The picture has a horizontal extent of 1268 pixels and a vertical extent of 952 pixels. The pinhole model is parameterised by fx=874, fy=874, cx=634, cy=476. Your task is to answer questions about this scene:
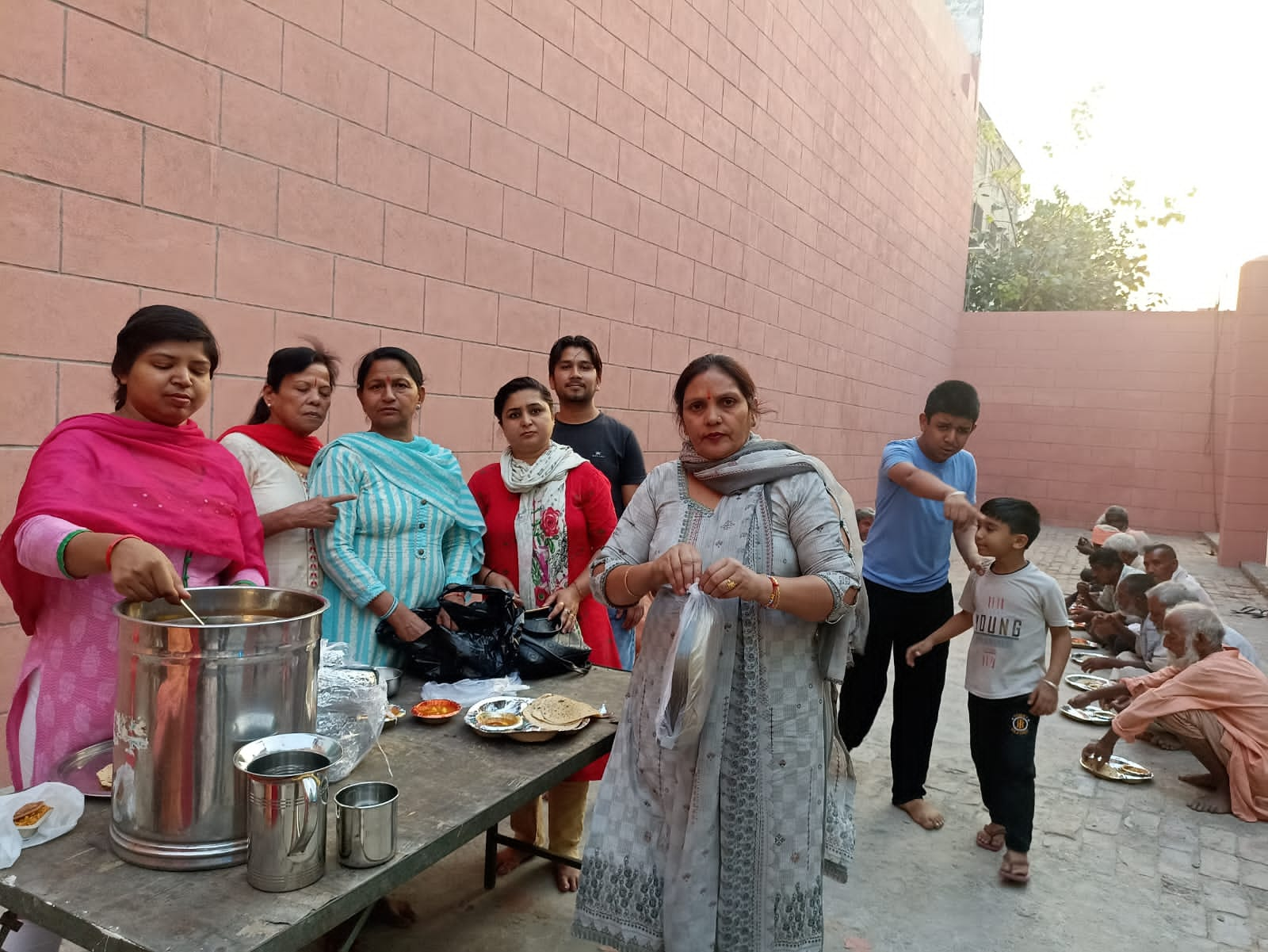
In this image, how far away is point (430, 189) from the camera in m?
3.88

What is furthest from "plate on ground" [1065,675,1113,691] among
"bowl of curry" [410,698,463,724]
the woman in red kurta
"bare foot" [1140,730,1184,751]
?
"bowl of curry" [410,698,463,724]

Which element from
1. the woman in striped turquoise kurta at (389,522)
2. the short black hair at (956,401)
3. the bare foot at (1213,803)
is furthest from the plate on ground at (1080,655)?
the woman in striped turquoise kurta at (389,522)

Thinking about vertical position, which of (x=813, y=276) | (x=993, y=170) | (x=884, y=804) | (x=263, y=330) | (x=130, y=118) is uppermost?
(x=993, y=170)

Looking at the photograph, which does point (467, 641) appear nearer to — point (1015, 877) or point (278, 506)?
point (278, 506)

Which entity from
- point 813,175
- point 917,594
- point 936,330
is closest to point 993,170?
point 936,330

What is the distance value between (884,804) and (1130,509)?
1153 cm

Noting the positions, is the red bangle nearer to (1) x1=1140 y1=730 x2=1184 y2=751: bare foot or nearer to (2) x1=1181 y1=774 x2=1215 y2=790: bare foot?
(2) x1=1181 y1=774 x2=1215 y2=790: bare foot

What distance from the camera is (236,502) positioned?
1.86 m

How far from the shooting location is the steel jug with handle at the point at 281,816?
4.13ft

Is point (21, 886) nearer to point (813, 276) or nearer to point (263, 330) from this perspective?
point (263, 330)

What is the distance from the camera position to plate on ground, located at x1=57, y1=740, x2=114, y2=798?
1534mm

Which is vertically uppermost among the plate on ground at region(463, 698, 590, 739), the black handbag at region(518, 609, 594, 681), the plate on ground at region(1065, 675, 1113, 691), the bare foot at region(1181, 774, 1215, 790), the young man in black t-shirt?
the young man in black t-shirt

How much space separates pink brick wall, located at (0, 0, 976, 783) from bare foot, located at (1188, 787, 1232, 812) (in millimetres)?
3472

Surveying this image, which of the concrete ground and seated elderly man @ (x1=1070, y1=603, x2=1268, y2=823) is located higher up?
seated elderly man @ (x1=1070, y1=603, x2=1268, y2=823)
